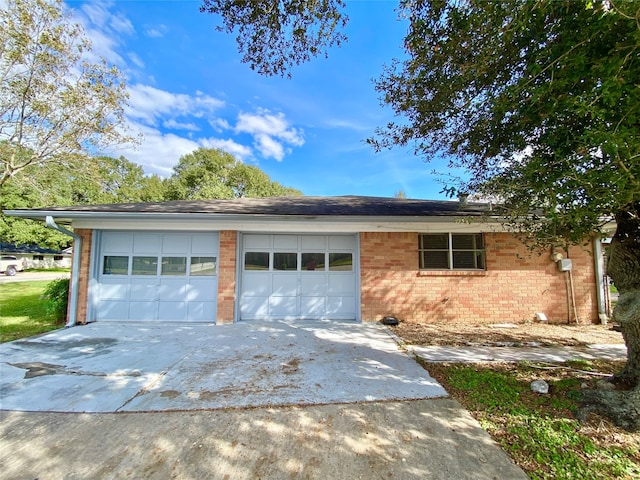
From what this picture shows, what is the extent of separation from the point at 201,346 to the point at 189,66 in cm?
680

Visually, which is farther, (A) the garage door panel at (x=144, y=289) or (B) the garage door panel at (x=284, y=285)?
(B) the garage door panel at (x=284, y=285)

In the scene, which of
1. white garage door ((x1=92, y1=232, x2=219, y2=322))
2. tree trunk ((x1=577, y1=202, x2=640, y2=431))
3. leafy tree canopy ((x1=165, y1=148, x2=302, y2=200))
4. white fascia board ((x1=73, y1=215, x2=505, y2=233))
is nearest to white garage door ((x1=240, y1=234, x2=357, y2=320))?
white fascia board ((x1=73, y1=215, x2=505, y2=233))

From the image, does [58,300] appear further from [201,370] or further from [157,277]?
[201,370]

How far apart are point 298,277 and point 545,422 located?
5.61 m

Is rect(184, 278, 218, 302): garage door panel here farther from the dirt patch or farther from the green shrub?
the dirt patch

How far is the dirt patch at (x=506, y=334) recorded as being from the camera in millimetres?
5648

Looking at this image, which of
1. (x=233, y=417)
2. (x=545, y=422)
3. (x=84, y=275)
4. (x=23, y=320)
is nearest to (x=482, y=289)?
(x=545, y=422)

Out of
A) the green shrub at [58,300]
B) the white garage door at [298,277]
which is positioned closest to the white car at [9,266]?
the green shrub at [58,300]

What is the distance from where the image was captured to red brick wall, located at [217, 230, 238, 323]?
23.1 ft

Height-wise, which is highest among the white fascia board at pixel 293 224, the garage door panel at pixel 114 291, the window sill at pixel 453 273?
the white fascia board at pixel 293 224

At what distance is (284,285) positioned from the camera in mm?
7555

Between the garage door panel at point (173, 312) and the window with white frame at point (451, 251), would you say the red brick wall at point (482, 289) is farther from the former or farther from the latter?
the garage door panel at point (173, 312)

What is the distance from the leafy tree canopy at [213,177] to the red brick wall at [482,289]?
2140 centimetres

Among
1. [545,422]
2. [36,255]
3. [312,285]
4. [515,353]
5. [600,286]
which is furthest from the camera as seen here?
[36,255]
